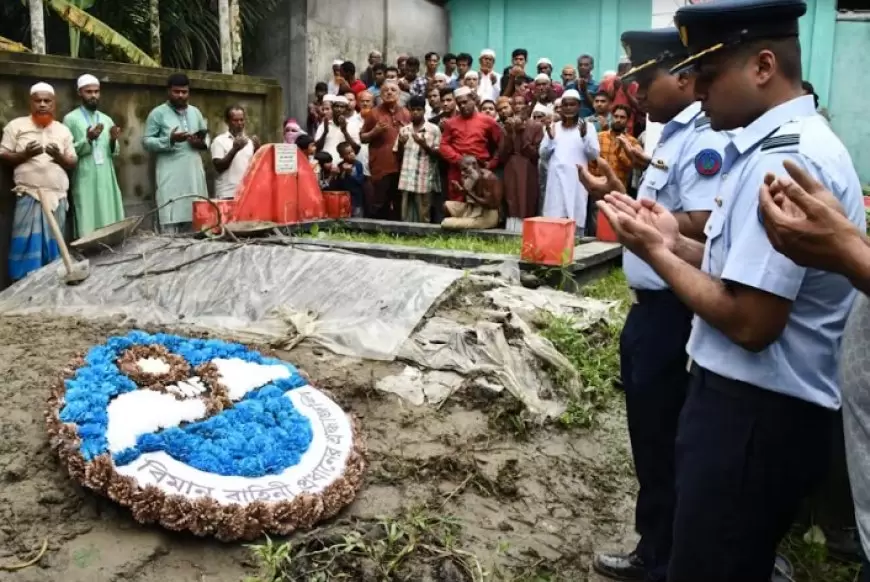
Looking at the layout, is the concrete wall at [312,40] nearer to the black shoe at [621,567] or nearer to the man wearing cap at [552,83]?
the man wearing cap at [552,83]

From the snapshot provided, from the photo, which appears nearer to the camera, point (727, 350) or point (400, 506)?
point (727, 350)

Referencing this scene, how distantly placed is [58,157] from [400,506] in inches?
211

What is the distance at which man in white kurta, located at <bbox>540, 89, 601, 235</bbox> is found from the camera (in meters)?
9.10

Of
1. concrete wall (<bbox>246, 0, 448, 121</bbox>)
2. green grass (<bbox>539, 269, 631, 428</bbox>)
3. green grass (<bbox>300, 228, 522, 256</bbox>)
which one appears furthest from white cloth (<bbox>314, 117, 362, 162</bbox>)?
green grass (<bbox>539, 269, 631, 428</bbox>)

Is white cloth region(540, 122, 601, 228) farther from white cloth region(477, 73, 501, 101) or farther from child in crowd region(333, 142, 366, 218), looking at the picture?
white cloth region(477, 73, 501, 101)

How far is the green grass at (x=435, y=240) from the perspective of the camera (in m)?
8.05

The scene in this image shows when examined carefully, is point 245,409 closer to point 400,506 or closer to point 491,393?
point 400,506

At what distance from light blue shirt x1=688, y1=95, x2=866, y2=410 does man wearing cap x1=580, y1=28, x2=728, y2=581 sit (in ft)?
2.74

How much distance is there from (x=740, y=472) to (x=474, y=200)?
7527 mm

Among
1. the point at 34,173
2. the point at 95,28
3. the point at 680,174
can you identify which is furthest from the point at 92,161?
the point at 680,174

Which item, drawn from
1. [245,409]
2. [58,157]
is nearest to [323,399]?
[245,409]

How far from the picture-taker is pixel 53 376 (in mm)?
4242

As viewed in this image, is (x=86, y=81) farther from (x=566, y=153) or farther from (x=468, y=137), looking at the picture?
(x=566, y=153)

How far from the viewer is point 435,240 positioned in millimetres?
8750
